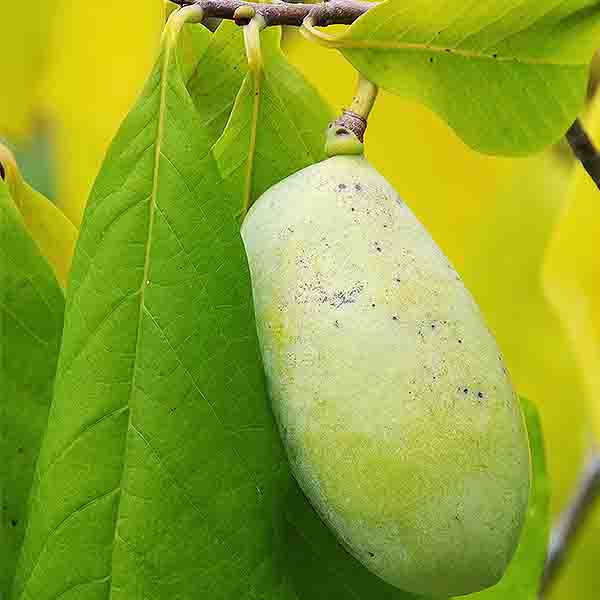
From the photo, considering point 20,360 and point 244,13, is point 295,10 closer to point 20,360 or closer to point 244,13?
point 244,13

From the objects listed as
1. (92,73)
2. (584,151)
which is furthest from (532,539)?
(92,73)

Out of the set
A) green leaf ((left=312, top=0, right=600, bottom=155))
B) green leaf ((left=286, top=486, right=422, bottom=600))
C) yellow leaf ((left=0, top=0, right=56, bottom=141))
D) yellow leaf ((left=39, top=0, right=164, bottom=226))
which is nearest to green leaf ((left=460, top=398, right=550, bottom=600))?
green leaf ((left=286, top=486, right=422, bottom=600))

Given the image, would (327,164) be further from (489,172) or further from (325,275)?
(489,172)

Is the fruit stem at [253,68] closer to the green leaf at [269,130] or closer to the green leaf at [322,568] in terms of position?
the green leaf at [269,130]

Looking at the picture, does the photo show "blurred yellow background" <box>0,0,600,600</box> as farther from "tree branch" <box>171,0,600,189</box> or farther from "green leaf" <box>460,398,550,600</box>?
"tree branch" <box>171,0,600,189</box>

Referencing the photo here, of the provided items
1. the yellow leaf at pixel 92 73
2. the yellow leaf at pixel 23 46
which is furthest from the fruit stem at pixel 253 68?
the yellow leaf at pixel 23 46

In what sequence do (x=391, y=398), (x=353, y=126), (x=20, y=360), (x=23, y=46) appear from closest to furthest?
1. (x=391, y=398)
2. (x=353, y=126)
3. (x=20, y=360)
4. (x=23, y=46)
